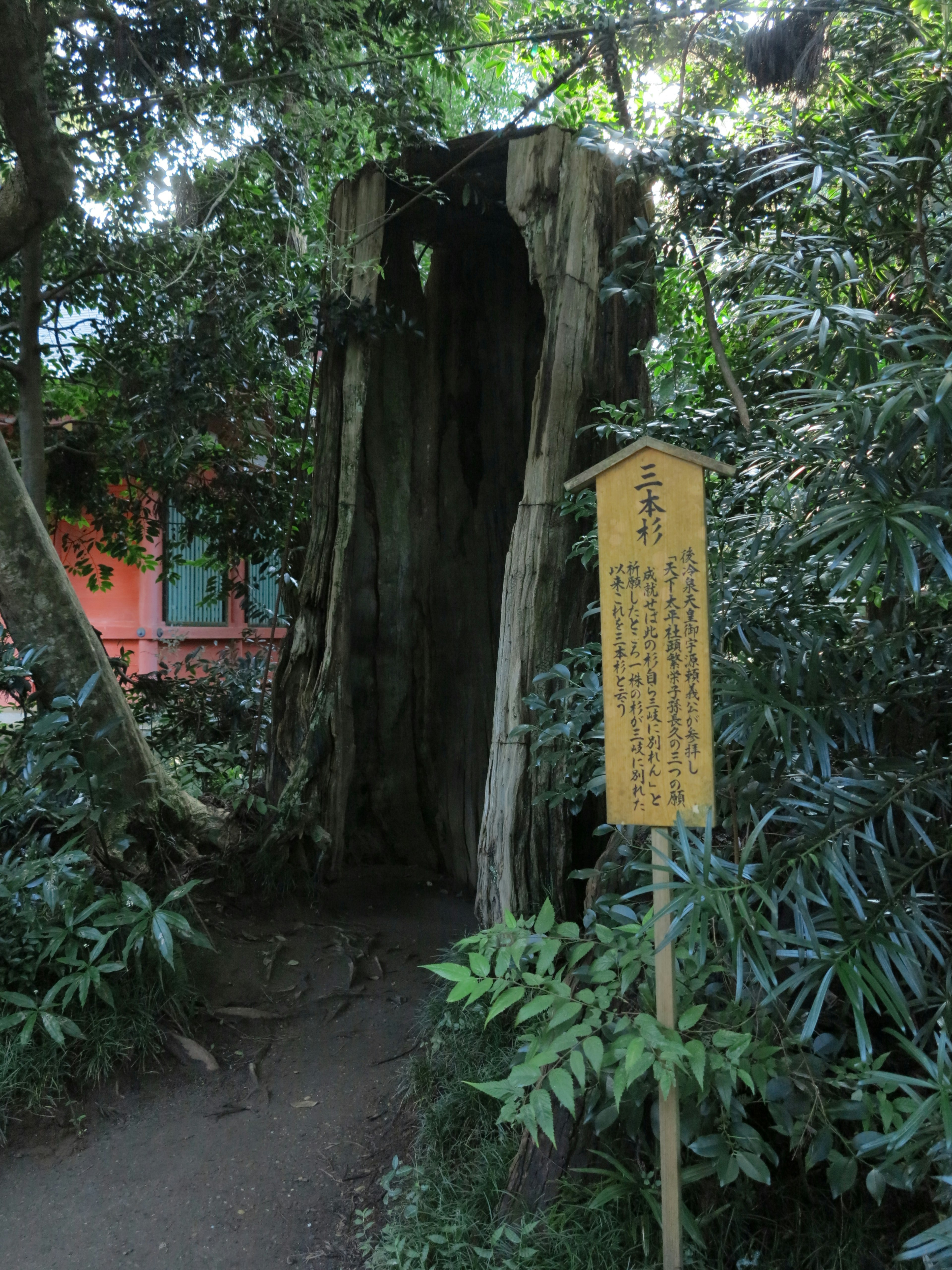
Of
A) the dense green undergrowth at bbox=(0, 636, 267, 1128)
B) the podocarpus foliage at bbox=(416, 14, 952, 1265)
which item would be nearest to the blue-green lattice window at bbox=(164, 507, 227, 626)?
the dense green undergrowth at bbox=(0, 636, 267, 1128)

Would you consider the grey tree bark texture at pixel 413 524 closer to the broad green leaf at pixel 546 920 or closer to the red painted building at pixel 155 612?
the broad green leaf at pixel 546 920

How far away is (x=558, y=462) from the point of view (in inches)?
130

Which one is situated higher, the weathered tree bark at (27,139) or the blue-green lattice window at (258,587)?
the weathered tree bark at (27,139)

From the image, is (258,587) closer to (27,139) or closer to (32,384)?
(32,384)

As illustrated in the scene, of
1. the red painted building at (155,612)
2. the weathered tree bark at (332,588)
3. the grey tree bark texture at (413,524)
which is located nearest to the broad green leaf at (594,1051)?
the grey tree bark texture at (413,524)

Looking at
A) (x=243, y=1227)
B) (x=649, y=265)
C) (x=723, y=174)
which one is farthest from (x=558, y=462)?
(x=243, y=1227)

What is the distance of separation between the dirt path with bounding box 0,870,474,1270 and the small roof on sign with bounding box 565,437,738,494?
2.04 m

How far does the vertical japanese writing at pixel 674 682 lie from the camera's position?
1825 millimetres

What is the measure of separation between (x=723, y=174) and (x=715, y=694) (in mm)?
1662

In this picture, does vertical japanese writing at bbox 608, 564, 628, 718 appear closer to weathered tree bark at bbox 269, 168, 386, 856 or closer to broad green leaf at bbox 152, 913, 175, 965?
broad green leaf at bbox 152, 913, 175, 965

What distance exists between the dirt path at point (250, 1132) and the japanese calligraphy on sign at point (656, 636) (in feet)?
4.91

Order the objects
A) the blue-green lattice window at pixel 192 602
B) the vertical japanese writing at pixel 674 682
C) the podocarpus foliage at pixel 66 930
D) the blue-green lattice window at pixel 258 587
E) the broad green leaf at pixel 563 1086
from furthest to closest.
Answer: the blue-green lattice window at pixel 192 602, the blue-green lattice window at pixel 258 587, the podocarpus foliage at pixel 66 930, the vertical japanese writing at pixel 674 682, the broad green leaf at pixel 563 1086

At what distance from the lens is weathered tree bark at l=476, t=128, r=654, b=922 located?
322 centimetres

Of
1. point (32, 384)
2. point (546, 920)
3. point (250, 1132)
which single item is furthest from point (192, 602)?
point (546, 920)
